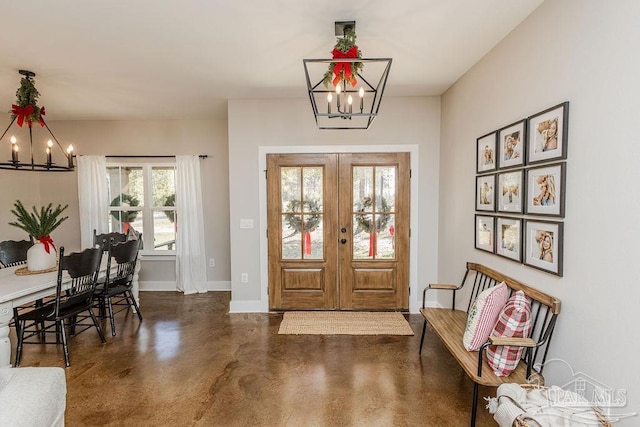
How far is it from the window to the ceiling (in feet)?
4.88

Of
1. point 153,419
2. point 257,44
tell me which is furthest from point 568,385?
point 257,44

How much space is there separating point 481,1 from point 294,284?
336cm

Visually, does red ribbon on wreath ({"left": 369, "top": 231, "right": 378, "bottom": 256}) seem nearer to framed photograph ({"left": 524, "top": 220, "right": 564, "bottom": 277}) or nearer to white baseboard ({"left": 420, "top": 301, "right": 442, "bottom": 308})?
white baseboard ({"left": 420, "top": 301, "right": 442, "bottom": 308})

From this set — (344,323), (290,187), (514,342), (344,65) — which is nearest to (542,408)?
(514,342)

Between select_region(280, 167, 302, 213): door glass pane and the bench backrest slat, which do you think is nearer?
the bench backrest slat

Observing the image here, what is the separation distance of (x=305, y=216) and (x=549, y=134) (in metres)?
2.71

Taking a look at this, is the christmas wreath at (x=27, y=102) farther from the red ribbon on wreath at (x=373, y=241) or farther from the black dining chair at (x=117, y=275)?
the red ribbon on wreath at (x=373, y=241)

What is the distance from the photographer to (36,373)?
61.7 inches

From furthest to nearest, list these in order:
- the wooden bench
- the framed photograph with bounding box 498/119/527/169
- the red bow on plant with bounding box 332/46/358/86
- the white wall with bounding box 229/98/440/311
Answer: the white wall with bounding box 229/98/440/311, the framed photograph with bounding box 498/119/527/169, the red bow on plant with bounding box 332/46/358/86, the wooden bench

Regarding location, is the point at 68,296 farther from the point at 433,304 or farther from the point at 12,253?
the point at 433,304

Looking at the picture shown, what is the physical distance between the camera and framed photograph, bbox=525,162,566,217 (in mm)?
1970

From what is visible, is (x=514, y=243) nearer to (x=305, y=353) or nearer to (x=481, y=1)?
(x=481, y=1)

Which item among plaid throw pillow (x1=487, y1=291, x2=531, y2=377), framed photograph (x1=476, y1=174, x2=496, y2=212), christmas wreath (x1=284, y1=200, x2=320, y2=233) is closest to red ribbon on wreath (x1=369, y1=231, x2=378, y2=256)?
christmas wreath (x1=284, y1=200, x2=320, y2=233)

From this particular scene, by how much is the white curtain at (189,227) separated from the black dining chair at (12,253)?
69.8 inches
